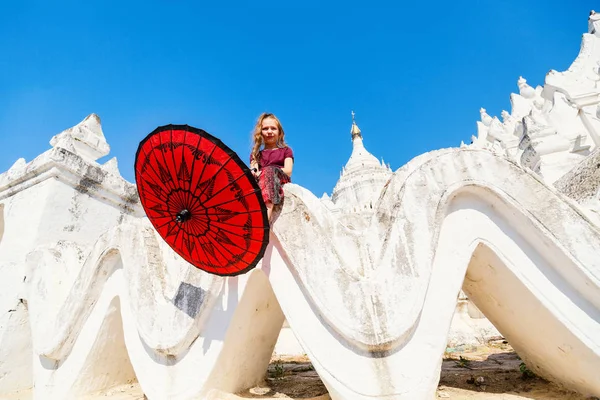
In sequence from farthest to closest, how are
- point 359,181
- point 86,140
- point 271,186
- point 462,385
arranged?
point 359,181 < point 86,140 < point 462,385 < point 271,186

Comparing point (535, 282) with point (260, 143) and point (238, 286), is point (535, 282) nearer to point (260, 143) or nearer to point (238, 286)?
point (238, 286)

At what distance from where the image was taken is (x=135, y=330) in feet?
12.9

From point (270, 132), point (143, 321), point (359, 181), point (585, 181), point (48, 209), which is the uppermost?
point (359, 181)

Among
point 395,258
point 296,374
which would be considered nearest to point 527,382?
point 395,258

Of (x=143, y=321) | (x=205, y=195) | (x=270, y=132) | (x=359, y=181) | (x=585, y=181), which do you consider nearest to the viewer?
(x=205, y=195)

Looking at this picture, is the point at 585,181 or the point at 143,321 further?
the point at 143,321

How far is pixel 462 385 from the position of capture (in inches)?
140

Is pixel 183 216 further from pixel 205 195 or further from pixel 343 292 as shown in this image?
pixel 343 292

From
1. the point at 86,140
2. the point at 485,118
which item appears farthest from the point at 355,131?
the point at 86,140

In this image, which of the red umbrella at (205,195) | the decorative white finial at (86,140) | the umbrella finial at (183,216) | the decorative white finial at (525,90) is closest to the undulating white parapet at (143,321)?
the red umbrella at (205,195)

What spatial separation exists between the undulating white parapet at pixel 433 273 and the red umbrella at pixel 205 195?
493 mm

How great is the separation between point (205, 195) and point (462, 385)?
10.2 ft

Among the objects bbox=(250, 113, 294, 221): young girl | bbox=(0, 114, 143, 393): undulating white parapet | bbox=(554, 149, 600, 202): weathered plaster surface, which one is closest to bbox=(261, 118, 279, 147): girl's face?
bbox=(250, 113, 294, 221): young girl

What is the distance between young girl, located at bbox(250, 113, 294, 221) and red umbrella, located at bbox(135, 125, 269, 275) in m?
0.52
